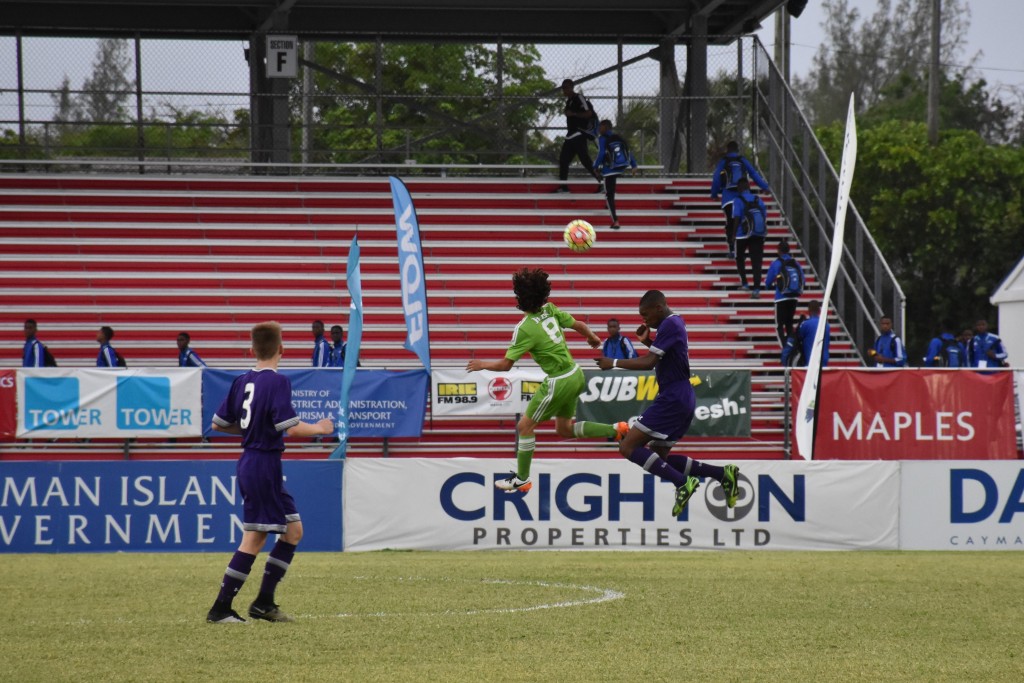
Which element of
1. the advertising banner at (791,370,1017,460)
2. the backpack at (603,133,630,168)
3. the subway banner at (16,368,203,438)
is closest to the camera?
the subway banner at (16,368,203,438)

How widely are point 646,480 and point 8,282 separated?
513 inches

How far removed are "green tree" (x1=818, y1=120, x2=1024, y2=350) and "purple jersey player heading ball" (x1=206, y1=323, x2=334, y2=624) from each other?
39.9 metres

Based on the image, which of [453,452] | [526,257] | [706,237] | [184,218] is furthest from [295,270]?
[706,237]

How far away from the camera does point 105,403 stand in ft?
60.2

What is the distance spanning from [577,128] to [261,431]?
17.9 m

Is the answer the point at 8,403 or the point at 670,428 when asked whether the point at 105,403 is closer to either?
the point at 8,403

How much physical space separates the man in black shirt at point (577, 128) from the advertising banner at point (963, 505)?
11.4 meters

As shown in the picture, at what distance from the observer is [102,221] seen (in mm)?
25672

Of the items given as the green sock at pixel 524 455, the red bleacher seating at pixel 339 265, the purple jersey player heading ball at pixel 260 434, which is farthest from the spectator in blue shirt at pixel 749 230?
the purple jersey player heading ball at pixel 260 434

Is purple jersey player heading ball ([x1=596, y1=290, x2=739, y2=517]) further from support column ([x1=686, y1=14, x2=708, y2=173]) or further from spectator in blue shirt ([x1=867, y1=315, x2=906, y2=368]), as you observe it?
support column ([x1=686, y1=14, x2=708, y2=173])

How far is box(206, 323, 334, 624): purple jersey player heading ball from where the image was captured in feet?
30.0

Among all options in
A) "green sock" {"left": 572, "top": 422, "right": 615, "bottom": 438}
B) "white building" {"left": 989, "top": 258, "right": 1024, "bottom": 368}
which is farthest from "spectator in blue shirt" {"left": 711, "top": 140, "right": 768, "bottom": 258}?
"green sock" {"left": 572, "top": 422, "right": 615, "bottom": 438}

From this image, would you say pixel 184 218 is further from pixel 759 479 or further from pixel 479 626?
pixel 479 626

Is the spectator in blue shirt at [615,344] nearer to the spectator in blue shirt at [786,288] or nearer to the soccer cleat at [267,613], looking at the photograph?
the spectator in blue shirt at [786,288]
